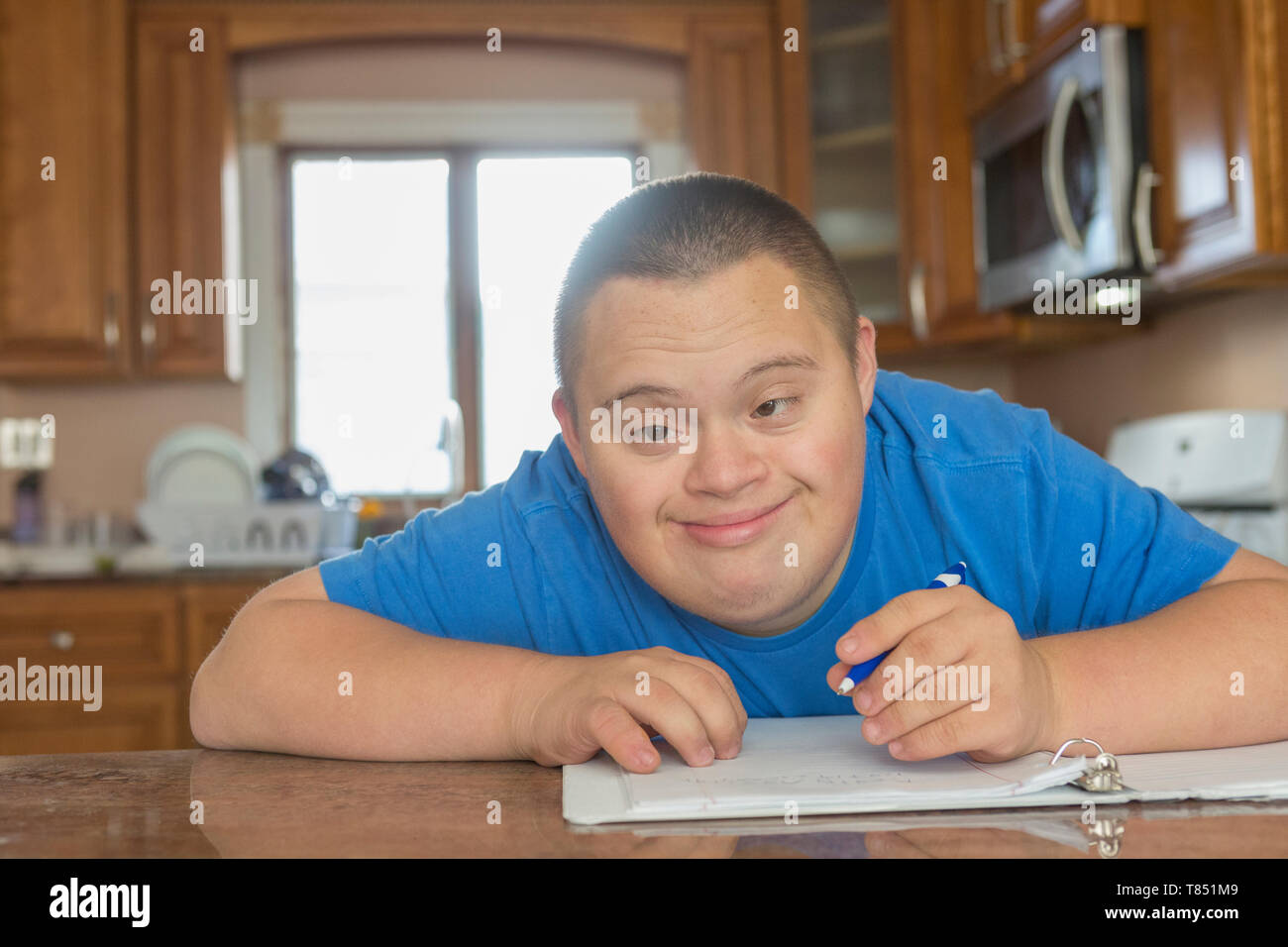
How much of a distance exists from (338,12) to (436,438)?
1.24 metres

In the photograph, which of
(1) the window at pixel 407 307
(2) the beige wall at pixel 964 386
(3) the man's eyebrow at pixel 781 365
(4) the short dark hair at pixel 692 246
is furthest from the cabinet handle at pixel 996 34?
(3) the man's eyebrow at pixel 781 365

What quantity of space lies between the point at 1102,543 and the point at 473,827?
62 centimetres

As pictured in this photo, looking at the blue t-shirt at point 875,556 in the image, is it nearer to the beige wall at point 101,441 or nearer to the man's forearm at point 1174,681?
the man's forearm at point 1174,681

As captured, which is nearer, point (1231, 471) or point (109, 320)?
point (1231, 471)

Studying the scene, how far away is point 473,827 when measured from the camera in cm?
58

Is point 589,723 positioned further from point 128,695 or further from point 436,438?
point 436,438

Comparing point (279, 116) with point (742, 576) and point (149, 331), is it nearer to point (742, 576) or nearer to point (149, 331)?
point (149, 331)

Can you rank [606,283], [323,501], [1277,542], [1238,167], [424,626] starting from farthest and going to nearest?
1. [323,501]
2. [1277,542]
3. [1238,167]
4. [424,626]
5. [606,283]

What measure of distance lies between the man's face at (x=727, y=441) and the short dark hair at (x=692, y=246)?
12 millimetres

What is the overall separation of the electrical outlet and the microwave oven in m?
2.66

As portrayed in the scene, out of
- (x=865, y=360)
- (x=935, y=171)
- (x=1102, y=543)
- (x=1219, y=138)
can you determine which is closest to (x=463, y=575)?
(x=865, y=360)

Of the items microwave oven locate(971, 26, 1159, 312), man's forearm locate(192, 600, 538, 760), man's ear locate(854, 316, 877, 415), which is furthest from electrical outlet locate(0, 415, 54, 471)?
man's ear locate(854, 316, 877, 415)
